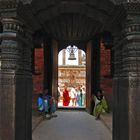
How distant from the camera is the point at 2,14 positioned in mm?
5746

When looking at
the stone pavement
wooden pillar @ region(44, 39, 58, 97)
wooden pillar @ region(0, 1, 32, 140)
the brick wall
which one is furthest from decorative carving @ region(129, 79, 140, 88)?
wooden pillar @ region(44, 39, 58, 97)

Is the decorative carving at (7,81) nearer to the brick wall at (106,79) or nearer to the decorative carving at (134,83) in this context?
the decorative carving at (134,83)

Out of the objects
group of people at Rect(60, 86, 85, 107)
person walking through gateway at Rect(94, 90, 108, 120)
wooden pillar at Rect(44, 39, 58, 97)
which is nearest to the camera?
person walking through gateway at Rect(94, 90, 108, 120)

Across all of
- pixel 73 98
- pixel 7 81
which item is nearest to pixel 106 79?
pixel 73 98

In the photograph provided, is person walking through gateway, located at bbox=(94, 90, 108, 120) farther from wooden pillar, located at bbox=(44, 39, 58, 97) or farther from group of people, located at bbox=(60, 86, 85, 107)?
group of people, located at bbox=(60, 86, 85, 107)

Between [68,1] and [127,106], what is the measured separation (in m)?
2.15

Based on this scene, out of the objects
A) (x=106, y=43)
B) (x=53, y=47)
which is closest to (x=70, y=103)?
(x=53, y=47)

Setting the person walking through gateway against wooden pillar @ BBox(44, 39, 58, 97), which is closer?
the person walking through gateway

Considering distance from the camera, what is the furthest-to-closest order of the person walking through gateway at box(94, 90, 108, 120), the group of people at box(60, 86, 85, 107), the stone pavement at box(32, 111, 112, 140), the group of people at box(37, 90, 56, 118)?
the group of people at box(60, 86, 85, 107) < the person walking through gateway at box(94, 90, 108, 120) < the group of people at box(37, 90, 56, 118) < the stone pavement at box(32, 111, 112, 140)

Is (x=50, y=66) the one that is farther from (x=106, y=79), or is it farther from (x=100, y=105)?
(x=100, y=105)

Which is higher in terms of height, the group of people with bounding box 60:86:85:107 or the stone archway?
the stone archway

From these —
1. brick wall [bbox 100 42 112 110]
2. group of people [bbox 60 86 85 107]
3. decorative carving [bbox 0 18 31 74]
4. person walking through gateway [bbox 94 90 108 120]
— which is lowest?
group of people [bbox 60 86 85 107]

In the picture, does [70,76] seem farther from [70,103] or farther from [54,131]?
[54,131]

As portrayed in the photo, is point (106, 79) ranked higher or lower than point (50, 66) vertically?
lower
